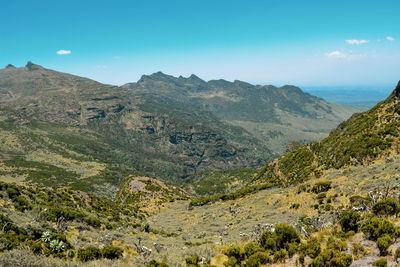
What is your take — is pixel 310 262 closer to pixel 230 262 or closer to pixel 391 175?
pixel 230 262

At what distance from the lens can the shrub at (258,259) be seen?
1540 cm

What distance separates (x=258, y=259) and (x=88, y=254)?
11.4 meters

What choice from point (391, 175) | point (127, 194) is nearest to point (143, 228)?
point (391, 175)

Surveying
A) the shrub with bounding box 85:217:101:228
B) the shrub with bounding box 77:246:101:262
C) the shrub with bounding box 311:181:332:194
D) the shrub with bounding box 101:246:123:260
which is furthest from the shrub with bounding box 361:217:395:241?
the shrub with bounding box 85:217:101:228

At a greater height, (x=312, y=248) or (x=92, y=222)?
(x=312, y=248)

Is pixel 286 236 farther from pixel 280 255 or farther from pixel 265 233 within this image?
pixel 280 255

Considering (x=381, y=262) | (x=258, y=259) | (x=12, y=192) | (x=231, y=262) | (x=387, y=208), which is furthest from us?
(x=12, y=192)

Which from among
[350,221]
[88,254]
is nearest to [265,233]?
[350,221]

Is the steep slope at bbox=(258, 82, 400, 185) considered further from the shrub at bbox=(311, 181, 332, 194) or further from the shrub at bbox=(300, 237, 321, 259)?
the shrub at bbox=(300, 237, 321, 259)

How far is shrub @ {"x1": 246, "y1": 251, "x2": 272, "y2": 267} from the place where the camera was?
50.5 feet

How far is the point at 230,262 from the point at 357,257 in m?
7.36

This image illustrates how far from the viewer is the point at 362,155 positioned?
152 feet

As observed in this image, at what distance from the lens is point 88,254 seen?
55.9ft

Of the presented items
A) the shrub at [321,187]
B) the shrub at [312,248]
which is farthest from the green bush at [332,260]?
the shrub at [321,187]
